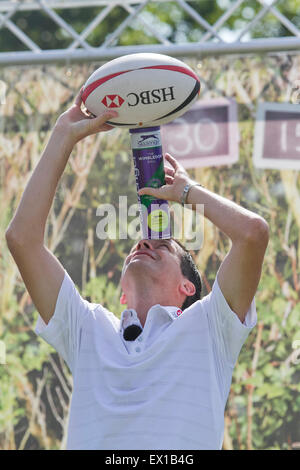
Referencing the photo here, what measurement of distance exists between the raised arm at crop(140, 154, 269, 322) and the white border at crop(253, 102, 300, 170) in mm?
1353

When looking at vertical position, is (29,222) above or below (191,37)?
below

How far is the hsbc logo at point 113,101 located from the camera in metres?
1.78

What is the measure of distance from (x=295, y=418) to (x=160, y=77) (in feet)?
5.63

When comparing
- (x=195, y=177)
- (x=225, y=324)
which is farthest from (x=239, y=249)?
(x=195, y=177)

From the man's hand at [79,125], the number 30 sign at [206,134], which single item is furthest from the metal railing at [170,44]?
the man's hand at [79,125]

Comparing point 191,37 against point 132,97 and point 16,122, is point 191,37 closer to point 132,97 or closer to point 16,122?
point 16,122

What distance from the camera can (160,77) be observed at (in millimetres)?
1805

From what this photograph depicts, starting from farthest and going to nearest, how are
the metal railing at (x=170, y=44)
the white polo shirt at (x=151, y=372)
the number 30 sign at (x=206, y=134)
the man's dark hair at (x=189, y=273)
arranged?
the number 30 sign at (x=206, y=134) < the metal railing at (x=170, y=44) < the man's dark hair at (x=189, y=273) < the white polo shirt at (x=151, y=372)

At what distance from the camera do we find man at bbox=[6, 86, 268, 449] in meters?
1.54

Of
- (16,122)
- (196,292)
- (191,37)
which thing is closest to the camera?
(196,292)

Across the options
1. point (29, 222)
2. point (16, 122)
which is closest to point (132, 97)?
point (29, 222)

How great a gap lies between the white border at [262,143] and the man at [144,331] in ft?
4.10

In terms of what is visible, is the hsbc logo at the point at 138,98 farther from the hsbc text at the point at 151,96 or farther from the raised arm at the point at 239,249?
the raised arm at the point at 239,249

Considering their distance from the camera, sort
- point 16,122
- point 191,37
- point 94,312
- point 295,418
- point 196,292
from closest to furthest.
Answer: point 94,312
point 196,292
point 295,418
point 16,122
point 191,37
